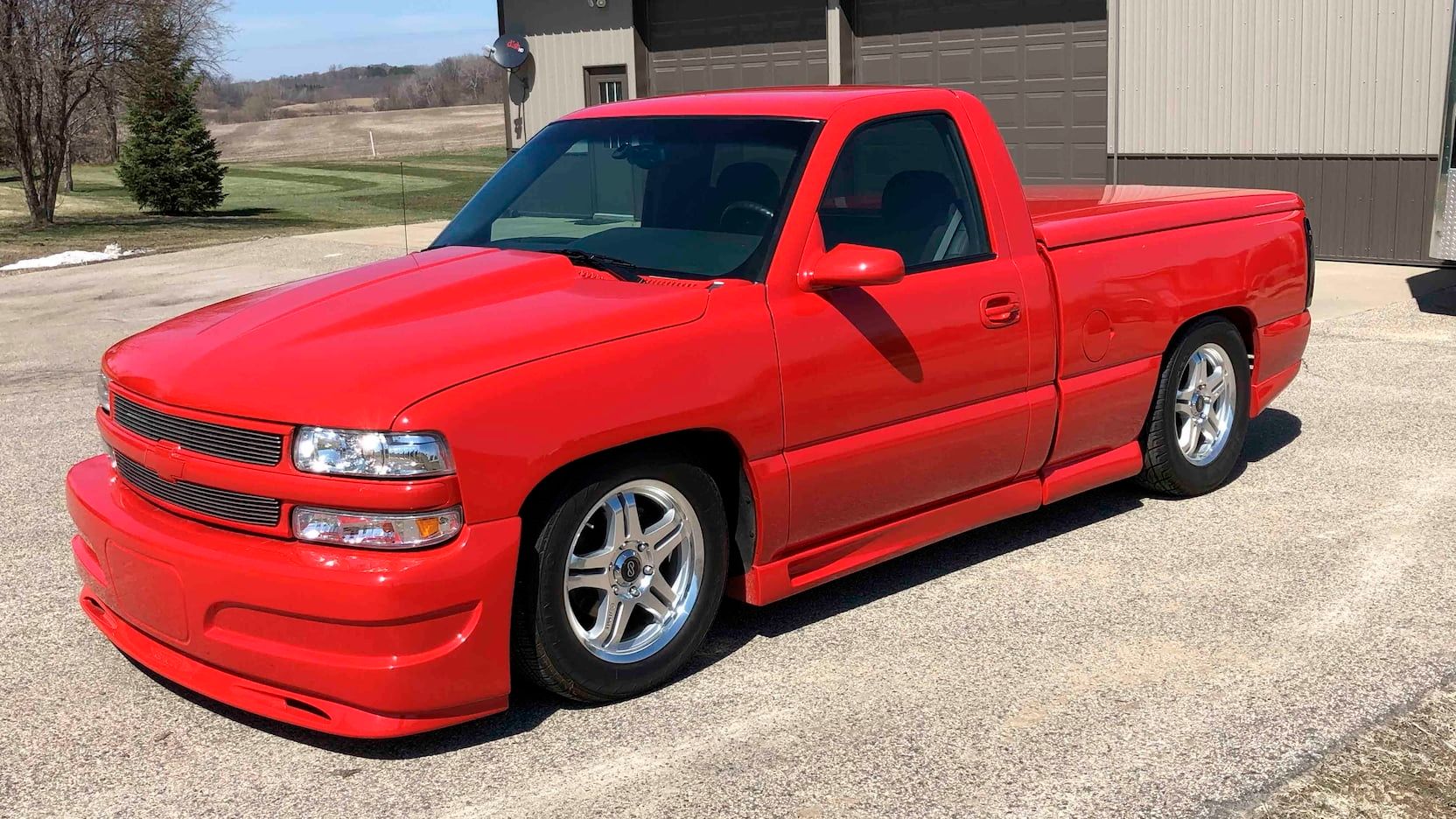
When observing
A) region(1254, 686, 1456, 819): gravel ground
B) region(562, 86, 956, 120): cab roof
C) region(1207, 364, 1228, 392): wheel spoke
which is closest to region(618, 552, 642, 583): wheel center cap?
region(562, 86, 956, 120): cab roof

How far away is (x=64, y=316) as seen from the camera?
13.5 m

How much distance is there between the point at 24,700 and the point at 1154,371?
422cm

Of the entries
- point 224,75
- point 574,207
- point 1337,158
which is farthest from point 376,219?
point 574,207

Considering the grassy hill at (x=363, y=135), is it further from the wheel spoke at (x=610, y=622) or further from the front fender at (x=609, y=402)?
the wheel spoke at (x=610, y=622)

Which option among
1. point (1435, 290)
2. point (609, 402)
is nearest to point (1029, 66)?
point (1435, 290)

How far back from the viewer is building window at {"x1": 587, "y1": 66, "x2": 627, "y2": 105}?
21.3m

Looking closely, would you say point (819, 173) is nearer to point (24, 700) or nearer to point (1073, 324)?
point (1073, 324)

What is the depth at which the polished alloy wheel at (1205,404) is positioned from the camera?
20.3 feet

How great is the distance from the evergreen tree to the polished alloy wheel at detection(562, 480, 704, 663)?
87.1 feet

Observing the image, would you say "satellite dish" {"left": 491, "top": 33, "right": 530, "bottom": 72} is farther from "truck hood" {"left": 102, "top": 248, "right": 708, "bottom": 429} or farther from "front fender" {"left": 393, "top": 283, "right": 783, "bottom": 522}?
"front fender" {"left": 393, "top": 283, "right": 783, "bottom": 522}

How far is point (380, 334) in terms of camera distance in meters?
4.07

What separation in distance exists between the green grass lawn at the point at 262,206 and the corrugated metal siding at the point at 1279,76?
10803 mm

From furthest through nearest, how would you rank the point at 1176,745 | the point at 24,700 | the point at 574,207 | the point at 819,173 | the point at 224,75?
the point at 224,75
the point at 574,207
the point at 819,173
the point at 24,700
the point at 1176,745

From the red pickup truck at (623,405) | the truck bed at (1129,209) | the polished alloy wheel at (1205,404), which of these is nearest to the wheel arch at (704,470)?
the red pickup truck at (623,405)
